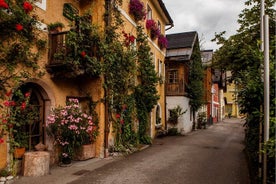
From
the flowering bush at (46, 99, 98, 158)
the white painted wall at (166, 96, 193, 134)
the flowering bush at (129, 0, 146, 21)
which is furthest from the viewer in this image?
the white painted wall at (166, 96, 193, 134)

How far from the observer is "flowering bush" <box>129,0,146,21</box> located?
11.0 meters

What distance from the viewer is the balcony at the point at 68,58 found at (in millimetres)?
6910

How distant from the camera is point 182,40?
21234mm

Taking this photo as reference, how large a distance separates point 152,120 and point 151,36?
5.02m

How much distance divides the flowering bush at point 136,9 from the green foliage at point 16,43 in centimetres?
555

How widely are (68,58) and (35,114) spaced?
1.97m

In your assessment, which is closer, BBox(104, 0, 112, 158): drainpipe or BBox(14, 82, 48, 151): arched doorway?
BBox(14, 82, 48, 151): arched doorway

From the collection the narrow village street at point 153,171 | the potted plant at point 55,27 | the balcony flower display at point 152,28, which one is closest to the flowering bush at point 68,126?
the narrow village street at point 153,171

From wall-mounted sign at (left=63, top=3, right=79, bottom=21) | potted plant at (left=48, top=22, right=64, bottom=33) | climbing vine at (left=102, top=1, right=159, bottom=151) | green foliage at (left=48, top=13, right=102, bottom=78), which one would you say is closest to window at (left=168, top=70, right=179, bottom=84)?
climbing vine at (left=102, top=1, right=159, bottom=151)

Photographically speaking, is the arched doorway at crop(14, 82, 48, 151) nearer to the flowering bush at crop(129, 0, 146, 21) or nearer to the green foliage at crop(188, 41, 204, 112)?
the flowering bush at crop(129, 0, 146, 21)

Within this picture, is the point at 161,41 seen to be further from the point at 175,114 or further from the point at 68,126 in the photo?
the point at 68,126

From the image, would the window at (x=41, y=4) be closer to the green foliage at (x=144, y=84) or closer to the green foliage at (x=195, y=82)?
the green foliage at (x=144, y=84)

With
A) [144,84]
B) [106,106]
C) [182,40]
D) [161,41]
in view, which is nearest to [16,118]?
[106,106]

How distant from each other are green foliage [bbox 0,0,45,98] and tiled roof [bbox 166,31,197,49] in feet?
50.7
